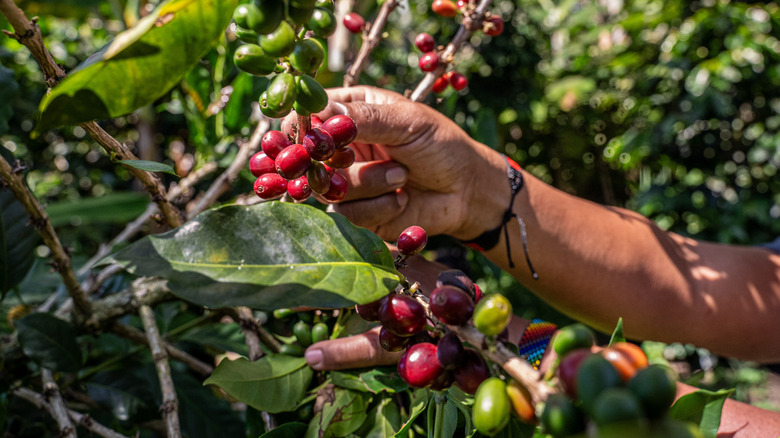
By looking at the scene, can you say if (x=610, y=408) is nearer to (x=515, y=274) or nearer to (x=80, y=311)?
(x=80, y=311)

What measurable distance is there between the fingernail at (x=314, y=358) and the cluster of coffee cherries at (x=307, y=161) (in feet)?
0.79

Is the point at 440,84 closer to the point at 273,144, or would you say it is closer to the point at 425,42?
the point at 425,42

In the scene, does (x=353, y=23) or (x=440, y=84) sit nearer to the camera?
(x=353, y=23)

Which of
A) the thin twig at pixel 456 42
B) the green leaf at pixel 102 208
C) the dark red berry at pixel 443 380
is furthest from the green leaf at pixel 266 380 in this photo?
the green leaf at pixel 102 208

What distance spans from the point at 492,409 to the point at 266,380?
455mm

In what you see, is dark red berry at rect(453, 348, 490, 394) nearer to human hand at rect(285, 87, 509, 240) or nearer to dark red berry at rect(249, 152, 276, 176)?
dark red berry at rect(249, 152, 276, 176)

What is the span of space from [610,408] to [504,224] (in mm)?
1072

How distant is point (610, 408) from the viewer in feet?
0.86

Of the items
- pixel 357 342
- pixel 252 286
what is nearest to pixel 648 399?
pixel 252 286

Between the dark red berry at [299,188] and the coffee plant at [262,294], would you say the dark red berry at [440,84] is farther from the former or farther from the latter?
the dark red berry at [299,188]

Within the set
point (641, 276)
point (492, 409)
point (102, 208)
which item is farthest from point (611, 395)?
point (102, 208)

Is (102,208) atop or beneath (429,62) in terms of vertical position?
beneath

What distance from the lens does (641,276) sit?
150cm

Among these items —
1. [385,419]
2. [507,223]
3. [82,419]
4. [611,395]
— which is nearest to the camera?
[611,395]
